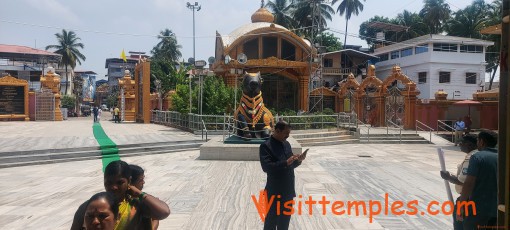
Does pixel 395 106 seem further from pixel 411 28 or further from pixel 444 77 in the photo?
pixel 411 28

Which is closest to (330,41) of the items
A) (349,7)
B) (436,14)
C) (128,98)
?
(349,7)

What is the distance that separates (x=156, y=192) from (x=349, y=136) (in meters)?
13.2

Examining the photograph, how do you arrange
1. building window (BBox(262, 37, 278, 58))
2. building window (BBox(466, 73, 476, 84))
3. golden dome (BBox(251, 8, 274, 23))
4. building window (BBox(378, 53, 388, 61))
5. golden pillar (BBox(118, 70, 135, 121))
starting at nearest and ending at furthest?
building window (BBox(262, 37, 278, 58)) < golden dome (BBox(251, 8, 274, 23)) < golden pillar (BBox(118, 70, 135, 121)) < building window (BBox(466, 73, 476, 84)) < building window (BBox(378, 53, 388, 61))

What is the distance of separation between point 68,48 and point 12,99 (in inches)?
1171

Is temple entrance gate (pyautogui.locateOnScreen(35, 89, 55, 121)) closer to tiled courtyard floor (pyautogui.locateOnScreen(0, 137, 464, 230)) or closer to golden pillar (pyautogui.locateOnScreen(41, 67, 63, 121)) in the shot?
golden pillar (pyautogui.locateOnScreen(41, 67, 63, 121))

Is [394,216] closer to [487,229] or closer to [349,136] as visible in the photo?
[487,229]

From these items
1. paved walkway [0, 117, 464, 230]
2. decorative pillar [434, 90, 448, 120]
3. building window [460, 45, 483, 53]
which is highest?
building window [460, 45, 483, 53]

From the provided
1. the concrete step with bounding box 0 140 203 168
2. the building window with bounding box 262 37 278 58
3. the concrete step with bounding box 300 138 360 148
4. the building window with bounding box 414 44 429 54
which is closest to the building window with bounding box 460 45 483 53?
the building window with bounding box 414 44 429 54

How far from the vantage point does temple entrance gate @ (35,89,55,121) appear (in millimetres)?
30594

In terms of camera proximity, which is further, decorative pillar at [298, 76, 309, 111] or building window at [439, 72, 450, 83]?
building window at [439, 72, 450, 83]

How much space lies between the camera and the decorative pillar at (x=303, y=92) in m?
28.4

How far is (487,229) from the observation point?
3.28 m

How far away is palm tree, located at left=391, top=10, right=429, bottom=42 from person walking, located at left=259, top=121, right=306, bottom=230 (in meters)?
46.3

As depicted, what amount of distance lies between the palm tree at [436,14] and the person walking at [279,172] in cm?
4806
